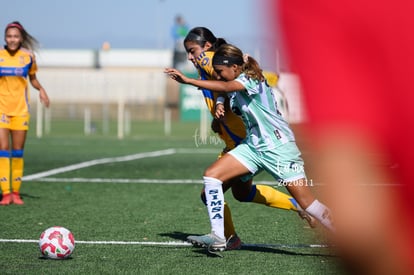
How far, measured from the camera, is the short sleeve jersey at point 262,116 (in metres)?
6.57

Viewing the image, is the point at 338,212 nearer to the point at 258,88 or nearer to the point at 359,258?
the point at 359,258

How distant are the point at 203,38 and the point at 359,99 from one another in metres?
6.19

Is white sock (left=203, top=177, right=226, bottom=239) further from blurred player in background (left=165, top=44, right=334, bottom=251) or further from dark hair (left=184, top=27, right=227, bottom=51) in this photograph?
dark hair (left=184, top=27, right=227, bottom=51)

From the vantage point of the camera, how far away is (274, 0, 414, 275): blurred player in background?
1267mm

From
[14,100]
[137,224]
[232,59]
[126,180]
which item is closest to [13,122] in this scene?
[14,100]

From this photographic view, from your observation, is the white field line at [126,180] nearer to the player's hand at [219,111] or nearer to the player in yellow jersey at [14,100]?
the player in yellow jersey at [14,100]

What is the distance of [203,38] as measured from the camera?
7422 millimetres

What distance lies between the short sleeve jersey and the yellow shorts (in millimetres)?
4864

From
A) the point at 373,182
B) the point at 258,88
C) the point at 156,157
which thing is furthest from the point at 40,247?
the point at 156,157

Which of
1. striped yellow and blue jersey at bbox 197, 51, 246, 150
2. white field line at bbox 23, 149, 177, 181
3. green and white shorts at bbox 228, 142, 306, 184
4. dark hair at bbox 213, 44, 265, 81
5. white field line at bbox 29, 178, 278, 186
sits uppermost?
dark hair at bbox 213, 44, 265, 81

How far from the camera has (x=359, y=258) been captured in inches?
52.4

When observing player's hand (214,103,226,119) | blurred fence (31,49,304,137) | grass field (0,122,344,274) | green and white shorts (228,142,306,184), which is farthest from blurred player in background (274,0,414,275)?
blurred fence (31,49,304,137)

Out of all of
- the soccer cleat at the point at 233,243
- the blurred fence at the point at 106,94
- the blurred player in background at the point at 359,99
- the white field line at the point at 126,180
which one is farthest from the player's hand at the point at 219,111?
Result: the blurred fence at the point at 106,94

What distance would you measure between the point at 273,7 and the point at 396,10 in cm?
19
